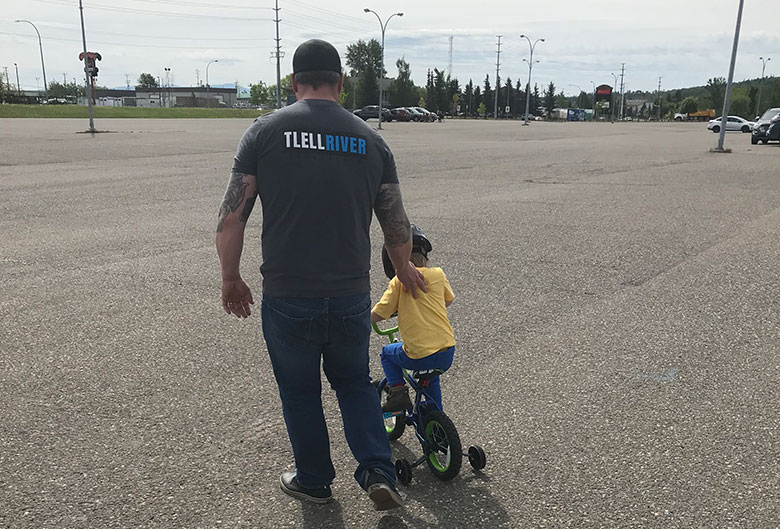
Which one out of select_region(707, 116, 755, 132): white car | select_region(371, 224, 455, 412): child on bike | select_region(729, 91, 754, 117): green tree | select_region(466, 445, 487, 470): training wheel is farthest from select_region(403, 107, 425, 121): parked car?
select_region(466, 445, 487, 470): training wheel

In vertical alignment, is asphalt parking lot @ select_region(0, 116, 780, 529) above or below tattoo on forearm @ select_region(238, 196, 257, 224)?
below

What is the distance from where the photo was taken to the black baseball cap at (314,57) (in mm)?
2693

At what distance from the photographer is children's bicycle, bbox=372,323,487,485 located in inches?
122

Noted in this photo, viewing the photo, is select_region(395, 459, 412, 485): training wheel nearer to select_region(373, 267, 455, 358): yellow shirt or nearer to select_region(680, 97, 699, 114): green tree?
select_region(373, 267, 455, 358): yellow shirt

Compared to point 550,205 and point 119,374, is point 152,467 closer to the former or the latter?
point 119,374

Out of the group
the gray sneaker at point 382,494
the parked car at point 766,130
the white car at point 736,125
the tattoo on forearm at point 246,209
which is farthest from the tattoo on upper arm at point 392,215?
the white car at point 736,125

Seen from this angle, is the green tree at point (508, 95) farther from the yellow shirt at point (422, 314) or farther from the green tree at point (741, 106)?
the yellow shirt at point (422, 314)

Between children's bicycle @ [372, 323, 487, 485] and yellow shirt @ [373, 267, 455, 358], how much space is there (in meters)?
0.15

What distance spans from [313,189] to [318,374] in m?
0.81

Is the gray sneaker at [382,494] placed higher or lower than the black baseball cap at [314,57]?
lower

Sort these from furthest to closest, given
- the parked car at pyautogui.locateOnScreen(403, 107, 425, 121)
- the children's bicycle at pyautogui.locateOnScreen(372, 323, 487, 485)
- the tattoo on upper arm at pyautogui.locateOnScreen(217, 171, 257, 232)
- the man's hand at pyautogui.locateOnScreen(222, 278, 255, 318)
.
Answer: the parked car at pyautogui.locateOnScreen(403, 107, 425, 121)
the children's bicycle at pyautogui.locateOnScreen(372, 323, 487, 485)
the man's hand at pyautogui.locateOnScreen(222, 278, 255, 318)
the tattoo on upper arm at pyautogui.locateOnScreen(217, 171, 257, 232)

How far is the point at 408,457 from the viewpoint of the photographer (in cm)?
345

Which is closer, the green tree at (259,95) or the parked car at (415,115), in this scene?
the parked car at (415,115)

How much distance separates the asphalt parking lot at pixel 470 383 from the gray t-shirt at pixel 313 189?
107cm
